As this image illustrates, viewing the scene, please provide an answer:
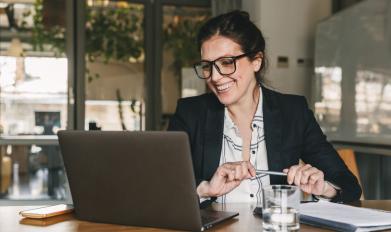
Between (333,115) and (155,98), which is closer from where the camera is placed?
(333,115)

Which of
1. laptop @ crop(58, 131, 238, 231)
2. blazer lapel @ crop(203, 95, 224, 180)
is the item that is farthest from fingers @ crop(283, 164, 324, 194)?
blazer lapel @ crop(203, 95, 224, 180)

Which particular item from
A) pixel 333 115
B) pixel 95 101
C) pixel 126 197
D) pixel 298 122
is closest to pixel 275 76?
pixel 333 115

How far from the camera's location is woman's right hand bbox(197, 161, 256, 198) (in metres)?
1.23

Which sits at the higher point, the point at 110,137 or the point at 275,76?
the point at 275,76

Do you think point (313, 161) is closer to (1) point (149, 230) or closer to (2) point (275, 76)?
(1) point (149, 230)

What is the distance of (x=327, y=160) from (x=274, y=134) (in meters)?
0.19

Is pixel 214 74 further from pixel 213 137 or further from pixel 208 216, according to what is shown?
pixel 208 216

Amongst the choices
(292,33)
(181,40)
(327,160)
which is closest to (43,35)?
(181,40)

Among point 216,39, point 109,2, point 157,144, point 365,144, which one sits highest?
point 109,2

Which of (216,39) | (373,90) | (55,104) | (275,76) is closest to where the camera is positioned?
(216,39)

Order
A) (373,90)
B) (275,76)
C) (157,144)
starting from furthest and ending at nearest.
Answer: (275,76)
(373,90)
(157,144)

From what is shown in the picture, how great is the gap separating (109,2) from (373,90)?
327 centimetres

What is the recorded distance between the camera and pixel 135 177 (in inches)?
38.9

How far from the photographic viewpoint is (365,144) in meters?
3.13
